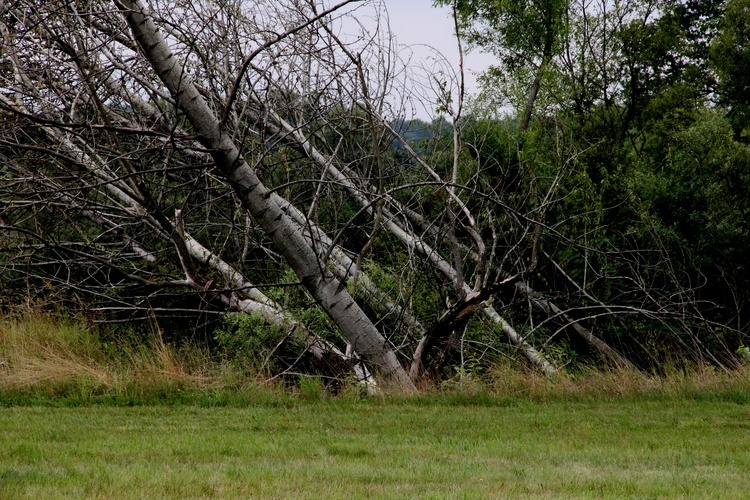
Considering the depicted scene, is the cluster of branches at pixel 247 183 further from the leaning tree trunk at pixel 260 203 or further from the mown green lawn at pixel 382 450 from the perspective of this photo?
the mown green lawn at pixel 382 450

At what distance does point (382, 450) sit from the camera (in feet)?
19.6

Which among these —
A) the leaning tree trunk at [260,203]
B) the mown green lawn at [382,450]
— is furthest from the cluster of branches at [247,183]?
the mown green lawn at [382,450]

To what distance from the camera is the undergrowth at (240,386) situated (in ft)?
28.9

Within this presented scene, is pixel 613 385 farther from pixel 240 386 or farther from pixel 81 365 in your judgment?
pixel 81 365

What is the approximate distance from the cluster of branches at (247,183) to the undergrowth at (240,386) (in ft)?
2.63

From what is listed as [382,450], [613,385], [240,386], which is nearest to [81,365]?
[240,386]

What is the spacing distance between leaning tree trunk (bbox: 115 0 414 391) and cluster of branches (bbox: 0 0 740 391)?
0.02 m

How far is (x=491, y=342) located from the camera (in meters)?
11.6

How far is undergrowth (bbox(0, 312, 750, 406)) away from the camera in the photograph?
880cm

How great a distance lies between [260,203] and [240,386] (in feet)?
6.80

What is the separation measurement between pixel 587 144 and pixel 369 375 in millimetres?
7849

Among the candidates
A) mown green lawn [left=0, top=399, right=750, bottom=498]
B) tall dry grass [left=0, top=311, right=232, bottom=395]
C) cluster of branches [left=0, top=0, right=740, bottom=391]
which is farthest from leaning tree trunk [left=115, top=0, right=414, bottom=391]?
tall dry grass [left=0, top=311, right=232, bottom=395]

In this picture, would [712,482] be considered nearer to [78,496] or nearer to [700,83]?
[78,496]

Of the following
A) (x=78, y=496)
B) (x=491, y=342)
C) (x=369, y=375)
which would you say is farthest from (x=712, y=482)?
(x=491, y=342)
